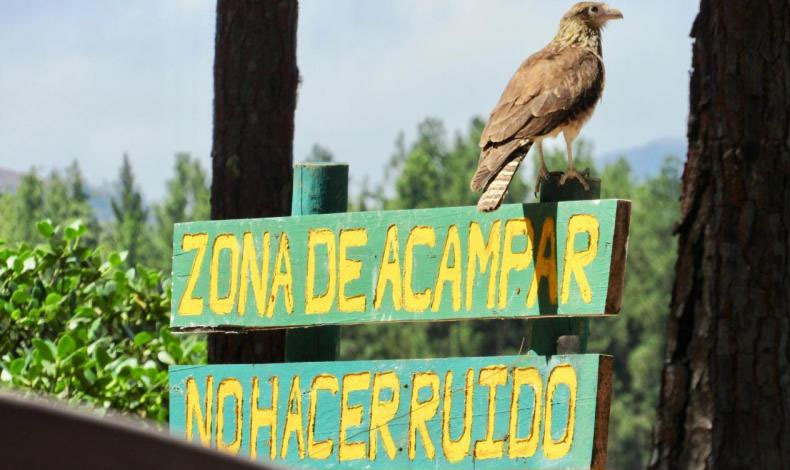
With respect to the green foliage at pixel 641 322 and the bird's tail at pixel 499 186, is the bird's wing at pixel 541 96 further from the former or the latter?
the green foliage at pixel 641 322

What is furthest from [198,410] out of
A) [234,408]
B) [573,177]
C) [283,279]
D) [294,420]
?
[573,177]

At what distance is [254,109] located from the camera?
7.11 m

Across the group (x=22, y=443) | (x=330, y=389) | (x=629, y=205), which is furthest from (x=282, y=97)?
(x=22, y=443)

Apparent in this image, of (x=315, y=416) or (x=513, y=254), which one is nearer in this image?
(x=513, y=254)

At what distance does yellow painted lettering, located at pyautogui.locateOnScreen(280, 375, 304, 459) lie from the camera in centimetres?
470

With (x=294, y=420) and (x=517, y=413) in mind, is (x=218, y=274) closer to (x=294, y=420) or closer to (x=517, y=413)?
(x=294, y=420)

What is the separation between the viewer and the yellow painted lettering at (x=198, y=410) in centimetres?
495

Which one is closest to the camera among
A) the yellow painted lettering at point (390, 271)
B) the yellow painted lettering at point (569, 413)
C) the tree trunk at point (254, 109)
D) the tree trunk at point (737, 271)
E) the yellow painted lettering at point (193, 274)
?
the yellow painted lettering at point (569, 413)

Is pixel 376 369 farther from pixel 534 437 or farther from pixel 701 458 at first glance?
pixel 701 458

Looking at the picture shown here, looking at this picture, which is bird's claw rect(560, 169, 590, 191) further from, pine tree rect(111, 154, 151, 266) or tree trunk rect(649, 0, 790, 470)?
pine tree rect(111, 154, 151, 266)

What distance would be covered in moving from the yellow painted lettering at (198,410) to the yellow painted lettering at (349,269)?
594 millimetres

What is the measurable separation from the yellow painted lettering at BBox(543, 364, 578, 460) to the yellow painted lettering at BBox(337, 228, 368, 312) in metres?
0.75

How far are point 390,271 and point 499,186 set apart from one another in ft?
1.42

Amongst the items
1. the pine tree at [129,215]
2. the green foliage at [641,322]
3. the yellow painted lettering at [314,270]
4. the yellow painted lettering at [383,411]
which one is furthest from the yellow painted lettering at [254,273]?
the green foliage at [641,322]
